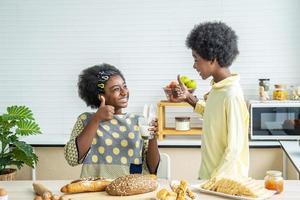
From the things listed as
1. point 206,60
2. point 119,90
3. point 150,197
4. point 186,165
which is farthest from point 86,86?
point 186,165

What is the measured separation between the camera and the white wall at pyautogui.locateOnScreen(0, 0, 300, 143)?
12.3ft

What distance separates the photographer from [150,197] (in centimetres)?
182

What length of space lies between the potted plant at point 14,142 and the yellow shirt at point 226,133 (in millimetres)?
1744

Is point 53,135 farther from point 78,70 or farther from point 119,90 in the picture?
point 119,90

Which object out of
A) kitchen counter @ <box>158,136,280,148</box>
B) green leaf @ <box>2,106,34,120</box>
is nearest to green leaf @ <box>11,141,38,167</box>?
green leaf @ <box>2,106,34,120</box>

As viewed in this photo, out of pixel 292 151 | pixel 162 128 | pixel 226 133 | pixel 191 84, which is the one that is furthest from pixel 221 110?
pixel 162 128

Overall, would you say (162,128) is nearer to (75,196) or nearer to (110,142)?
(110,142)

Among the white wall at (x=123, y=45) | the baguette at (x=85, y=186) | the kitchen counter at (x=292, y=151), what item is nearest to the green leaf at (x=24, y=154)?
the white wall at (x=123, y=45)

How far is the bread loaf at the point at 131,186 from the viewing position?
1.81 m

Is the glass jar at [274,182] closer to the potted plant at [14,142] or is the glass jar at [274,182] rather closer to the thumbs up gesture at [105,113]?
the thumbs up gesture at [105,113]

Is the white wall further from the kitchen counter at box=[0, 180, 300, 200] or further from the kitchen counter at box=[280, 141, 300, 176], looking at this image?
the kitchen counter at box=[0, 180, 300, 200]

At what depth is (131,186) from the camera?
183cm

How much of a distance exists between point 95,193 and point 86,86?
2.60 feet

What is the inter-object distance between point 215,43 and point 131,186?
90 centimetres
